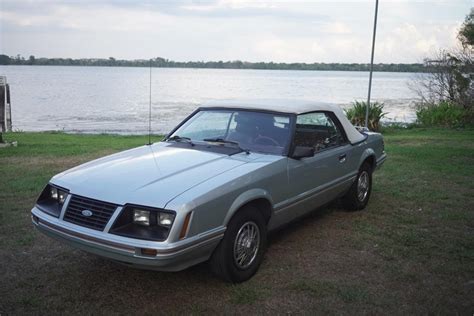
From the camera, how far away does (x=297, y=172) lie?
15.6ft

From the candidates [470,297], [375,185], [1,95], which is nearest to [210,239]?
[470,297]

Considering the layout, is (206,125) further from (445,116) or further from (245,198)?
(445,116)

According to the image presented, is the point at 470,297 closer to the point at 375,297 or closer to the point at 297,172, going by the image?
the point at 375,297

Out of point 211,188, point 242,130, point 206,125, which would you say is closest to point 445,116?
point 206,125

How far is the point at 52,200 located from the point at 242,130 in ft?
6.57

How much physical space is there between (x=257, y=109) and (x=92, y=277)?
93.3 inches

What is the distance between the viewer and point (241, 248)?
4172 millimetres


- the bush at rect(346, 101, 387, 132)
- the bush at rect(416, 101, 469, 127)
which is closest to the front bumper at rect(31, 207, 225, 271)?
the bush at rect(346, 101, 387, 132)

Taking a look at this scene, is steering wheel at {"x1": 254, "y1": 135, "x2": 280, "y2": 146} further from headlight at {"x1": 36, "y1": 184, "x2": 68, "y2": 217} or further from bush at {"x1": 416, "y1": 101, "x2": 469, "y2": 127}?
bush at {"x1": 416, "y1": 101, "x2": 469, "y2": 127}

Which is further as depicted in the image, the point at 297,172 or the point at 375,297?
the point at 297,172

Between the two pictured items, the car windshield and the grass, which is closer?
the grass

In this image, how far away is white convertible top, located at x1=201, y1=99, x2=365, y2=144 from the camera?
203 inches

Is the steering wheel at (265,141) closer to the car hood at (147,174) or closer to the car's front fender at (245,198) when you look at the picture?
the car hood at (147,174)

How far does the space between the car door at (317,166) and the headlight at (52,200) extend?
2046mm
